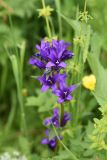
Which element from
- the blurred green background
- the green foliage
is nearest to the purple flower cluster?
the green foliage

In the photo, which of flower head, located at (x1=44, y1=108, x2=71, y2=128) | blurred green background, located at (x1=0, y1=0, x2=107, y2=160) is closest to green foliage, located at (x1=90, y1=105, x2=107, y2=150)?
flower head, located at (x1=44, y1=108, x2=71, y2=128)

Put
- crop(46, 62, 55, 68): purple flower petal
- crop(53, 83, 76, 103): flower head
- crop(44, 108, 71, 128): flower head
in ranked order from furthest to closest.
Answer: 1. crop(44, 108, 71, 128): flower head
2. crop(53, 83, 76, 103): flower head
3. crop(46, 62, 55, 68): purple flower petal

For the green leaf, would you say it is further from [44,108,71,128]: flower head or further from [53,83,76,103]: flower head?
[44,108,71,128]: flower head

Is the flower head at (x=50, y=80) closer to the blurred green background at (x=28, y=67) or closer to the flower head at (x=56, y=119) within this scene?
the flower head at (x=56, y=119)

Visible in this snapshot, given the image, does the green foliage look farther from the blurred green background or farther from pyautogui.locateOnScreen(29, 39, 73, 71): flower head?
the blurred green background

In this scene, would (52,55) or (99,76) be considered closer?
(52,55)

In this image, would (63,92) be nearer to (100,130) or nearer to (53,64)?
(53,64)

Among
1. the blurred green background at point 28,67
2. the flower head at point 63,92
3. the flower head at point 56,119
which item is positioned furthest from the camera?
the blurred green background at point 28,67

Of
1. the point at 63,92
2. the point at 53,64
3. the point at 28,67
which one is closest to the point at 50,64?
the point at 53,64

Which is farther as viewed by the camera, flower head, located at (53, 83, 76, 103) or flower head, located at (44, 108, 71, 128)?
flower head, located at (44, 108, 71, 128)

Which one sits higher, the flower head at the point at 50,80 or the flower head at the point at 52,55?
the flower head at the point at 52,55

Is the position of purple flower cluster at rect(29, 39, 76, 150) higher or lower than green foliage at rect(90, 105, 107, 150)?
higher

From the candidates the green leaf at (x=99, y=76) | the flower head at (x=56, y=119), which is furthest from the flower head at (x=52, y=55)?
the flower head at (x=56, y=119)

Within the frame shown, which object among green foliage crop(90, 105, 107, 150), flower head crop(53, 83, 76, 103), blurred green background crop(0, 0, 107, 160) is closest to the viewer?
green foliage crop(90, 105, 107, 150)
